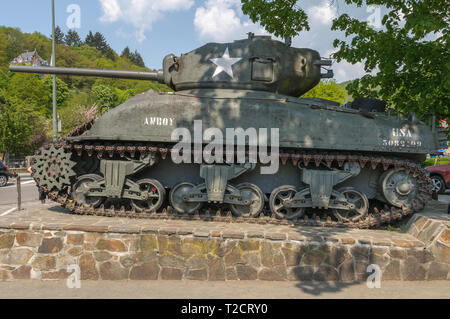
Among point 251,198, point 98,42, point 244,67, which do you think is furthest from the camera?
point 98,42

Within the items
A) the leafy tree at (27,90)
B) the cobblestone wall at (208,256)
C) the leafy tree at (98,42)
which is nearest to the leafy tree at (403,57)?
the cobblestone wall at (208,256)

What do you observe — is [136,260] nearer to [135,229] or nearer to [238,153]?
[135,229]

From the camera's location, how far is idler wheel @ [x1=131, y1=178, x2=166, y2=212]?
870 cm

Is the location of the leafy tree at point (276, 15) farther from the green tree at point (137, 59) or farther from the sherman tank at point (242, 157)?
the green tree at point (137, 59)

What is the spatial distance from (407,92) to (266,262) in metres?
9.37

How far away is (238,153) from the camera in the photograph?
842 cm

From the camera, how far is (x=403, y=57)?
41.0 feet

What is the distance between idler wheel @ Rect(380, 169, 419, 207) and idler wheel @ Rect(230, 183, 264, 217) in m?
2.91

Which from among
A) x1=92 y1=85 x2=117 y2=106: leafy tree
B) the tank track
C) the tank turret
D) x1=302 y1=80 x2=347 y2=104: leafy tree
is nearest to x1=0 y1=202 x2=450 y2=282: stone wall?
the tank track

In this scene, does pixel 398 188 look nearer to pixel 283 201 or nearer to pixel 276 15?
pixel 283 201

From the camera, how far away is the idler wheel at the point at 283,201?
8.62 meters

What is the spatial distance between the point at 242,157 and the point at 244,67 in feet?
8.03

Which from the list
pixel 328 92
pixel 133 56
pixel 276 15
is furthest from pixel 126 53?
pixel 276 15

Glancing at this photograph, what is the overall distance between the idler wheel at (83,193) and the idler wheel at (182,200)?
178 centimetres
